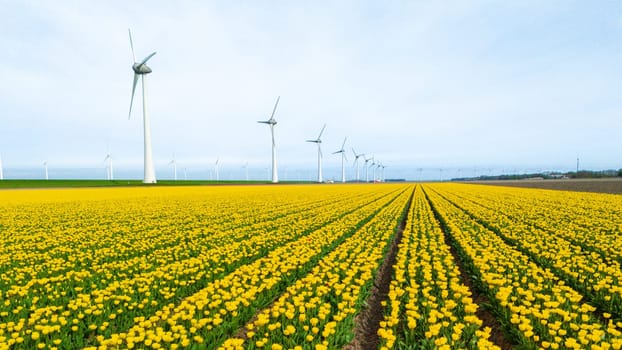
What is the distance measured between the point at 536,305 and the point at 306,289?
4.61 metres

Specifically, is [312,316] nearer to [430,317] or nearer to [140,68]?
[430,317]

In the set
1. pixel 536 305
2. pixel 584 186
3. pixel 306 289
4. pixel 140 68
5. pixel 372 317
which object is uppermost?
pixel 140 68

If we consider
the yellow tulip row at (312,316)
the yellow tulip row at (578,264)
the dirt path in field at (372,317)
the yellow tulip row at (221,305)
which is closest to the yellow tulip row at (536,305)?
the yellow tulip row at (578,264)

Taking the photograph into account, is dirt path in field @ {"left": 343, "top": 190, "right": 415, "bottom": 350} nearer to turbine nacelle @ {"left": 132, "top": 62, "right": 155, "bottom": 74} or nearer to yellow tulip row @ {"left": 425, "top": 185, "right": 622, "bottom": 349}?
yellow tulip row @ {"left": 425, "top": 185, "right": 622, "bottom": 349}

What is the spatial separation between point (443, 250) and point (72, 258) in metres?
12.1

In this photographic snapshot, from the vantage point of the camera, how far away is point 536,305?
6047 mm

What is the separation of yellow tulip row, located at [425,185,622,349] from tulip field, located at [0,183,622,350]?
43 millimetres

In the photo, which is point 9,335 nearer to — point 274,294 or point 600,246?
point 274,294

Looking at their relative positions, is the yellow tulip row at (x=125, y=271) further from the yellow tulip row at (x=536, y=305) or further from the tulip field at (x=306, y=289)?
the yellow tulip row at (x=536, y=305)

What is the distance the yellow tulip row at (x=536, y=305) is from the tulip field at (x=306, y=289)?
43 millimetres

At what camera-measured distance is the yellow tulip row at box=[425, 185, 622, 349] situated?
525 cm

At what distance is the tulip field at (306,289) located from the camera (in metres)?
5.67

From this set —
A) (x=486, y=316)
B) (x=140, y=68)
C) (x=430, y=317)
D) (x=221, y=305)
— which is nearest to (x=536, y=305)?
(x=486, y=316)

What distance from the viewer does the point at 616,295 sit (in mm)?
7203
